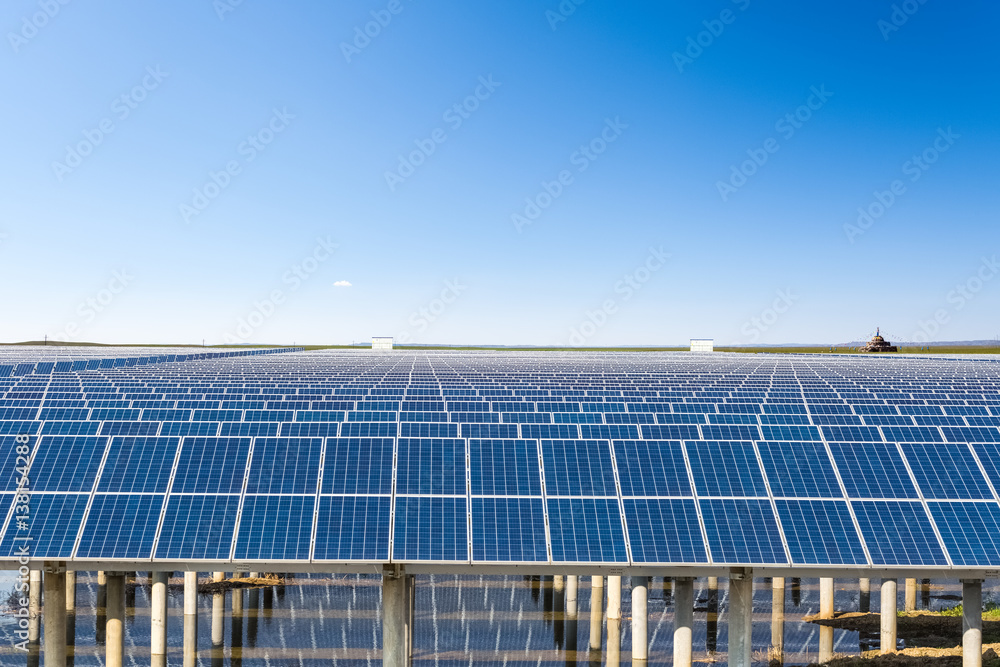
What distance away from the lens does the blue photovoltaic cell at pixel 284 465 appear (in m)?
16.3

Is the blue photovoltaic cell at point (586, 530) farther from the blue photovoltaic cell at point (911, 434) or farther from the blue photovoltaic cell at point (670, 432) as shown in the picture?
the blue photovoltaic cell at point (911, 434)

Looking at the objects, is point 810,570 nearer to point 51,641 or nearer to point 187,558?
point 187,558

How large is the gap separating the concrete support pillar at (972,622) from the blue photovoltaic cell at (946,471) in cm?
189

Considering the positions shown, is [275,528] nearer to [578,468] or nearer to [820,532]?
[578,468]

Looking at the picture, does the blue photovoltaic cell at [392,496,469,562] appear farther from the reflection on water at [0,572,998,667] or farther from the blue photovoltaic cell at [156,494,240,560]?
the reflection on water at [0,572,998,667]

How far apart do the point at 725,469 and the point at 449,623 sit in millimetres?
16720

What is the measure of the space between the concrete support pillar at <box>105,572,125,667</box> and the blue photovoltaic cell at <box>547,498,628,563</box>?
9.95m

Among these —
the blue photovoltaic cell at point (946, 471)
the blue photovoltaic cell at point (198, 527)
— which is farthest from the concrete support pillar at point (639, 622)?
the blue photovoltaic cell at point (198, 527)

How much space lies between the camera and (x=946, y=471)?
17.3 metres

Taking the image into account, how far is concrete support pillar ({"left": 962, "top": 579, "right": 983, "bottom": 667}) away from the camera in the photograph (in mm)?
15398

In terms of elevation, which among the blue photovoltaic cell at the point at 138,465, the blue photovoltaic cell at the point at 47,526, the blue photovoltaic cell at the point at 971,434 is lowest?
the blue photovoltaic cell at the point at 47,526

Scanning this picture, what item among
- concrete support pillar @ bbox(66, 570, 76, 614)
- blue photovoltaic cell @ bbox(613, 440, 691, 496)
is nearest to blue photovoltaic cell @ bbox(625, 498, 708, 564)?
blue photovoltaic cell @ bbox(613, 440, 691, 496)

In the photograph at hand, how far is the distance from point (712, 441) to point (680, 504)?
287 centimetres

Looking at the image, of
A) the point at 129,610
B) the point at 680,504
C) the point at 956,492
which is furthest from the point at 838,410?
the point at 129,610
